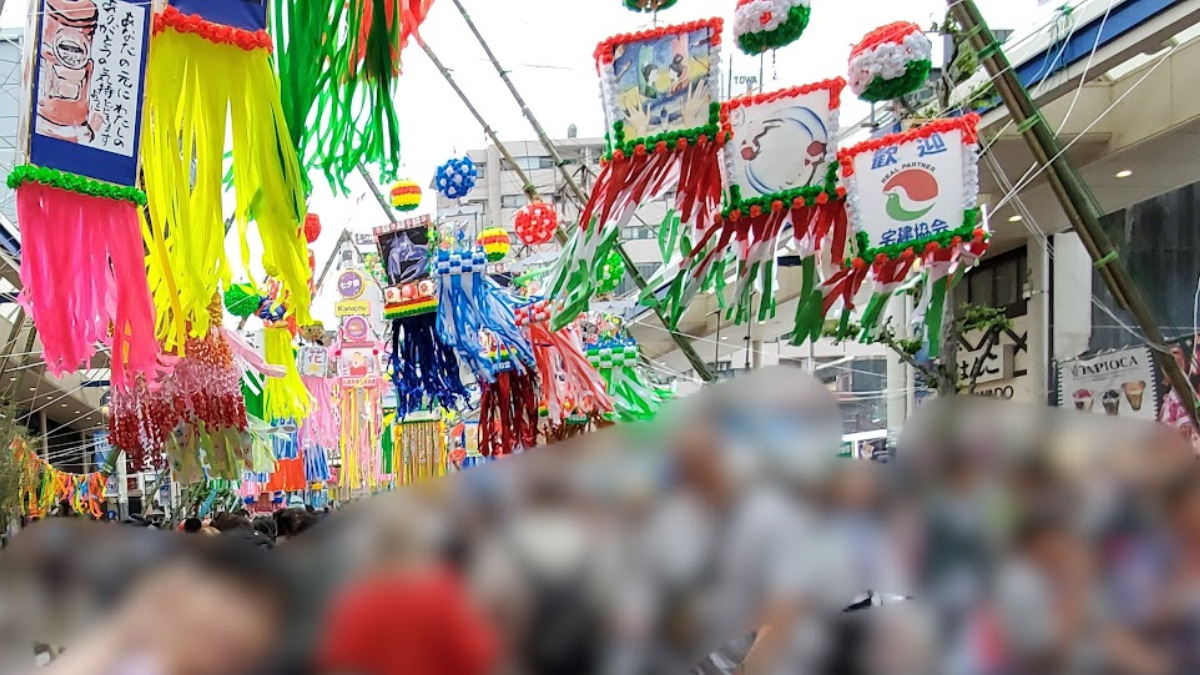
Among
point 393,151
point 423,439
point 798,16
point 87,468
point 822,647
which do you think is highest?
point 798,16

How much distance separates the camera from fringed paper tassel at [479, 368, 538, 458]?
5496 millimetres

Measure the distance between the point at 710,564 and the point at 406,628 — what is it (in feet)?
0.51

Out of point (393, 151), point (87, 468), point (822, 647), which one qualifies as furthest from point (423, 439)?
point (87, 468)

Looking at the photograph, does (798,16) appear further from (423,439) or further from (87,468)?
(87,468)

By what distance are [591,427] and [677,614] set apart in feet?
17.2

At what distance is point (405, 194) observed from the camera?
6.00m

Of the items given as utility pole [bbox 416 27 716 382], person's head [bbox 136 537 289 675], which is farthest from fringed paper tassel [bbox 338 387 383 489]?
person's head [bbox 136 537 289 675]

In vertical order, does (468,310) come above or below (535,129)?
below

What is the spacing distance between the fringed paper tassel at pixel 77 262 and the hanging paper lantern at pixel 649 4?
1947mm

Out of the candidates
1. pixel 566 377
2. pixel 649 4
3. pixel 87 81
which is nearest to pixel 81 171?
pixel 87 81

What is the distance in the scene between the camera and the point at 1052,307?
6637 millimetres

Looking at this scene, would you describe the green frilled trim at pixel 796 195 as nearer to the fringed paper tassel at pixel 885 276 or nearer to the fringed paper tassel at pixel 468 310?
the fringed paper tassel at pixel 885 276

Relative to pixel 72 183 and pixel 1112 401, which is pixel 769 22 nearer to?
pixel 72 183

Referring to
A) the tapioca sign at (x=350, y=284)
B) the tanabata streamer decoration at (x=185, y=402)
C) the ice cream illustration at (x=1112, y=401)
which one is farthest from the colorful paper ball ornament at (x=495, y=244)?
the ice cream illustration at (x=1112, y=401)
